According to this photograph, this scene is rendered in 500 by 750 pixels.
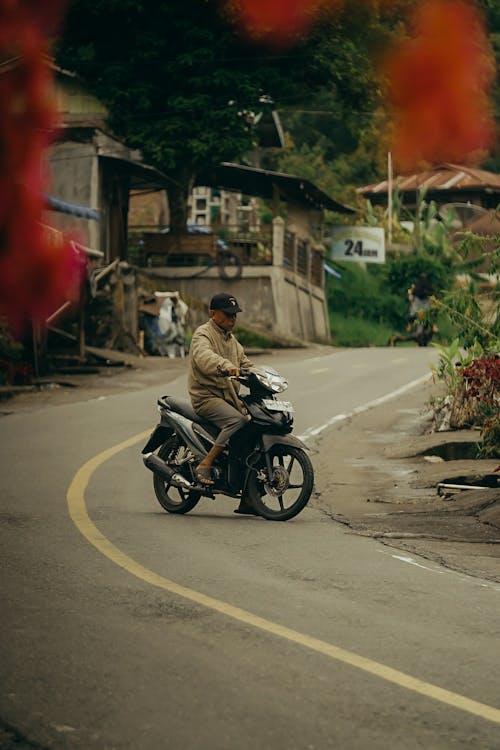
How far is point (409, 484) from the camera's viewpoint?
596 inches

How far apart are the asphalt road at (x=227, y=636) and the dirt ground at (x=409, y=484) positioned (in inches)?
15.3

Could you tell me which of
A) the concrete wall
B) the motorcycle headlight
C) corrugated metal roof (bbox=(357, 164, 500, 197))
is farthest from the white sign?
the motorcycle headlight

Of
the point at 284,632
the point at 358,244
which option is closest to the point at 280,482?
the point at 284,632

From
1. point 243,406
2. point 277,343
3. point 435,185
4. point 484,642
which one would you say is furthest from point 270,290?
point 484,642

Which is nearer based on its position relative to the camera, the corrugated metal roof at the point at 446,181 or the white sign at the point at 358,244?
the white sign at the point at 358,244

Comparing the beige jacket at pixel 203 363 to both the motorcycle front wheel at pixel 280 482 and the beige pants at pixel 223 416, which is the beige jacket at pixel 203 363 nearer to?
the beige pants at pixel 223 416

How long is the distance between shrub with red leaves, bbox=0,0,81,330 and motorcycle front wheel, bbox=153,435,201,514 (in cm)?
902

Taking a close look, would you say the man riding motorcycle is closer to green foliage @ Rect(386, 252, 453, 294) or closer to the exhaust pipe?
the exhaust pipe

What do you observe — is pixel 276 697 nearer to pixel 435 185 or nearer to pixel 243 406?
pixel 243 406

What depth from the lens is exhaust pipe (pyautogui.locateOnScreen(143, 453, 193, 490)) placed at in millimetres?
12461

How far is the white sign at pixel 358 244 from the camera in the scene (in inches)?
2235

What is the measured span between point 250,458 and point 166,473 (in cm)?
80

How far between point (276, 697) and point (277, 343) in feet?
129

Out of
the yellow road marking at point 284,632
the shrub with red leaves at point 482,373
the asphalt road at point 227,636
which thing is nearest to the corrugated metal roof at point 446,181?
the shrub with red leaves at point 482,373
